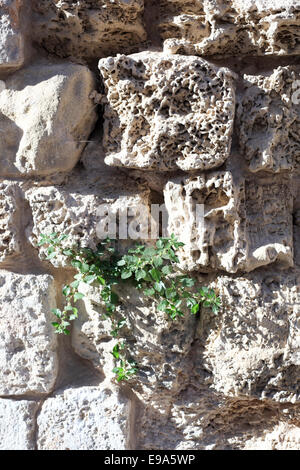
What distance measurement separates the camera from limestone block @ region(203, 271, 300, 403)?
7.16ft

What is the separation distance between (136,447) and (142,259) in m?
0.81

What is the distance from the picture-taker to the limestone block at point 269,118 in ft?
7.00

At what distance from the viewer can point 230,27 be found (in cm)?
214

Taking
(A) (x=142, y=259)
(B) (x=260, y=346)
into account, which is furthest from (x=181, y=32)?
(B) (x=260, y=346)

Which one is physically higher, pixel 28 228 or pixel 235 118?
pixel 235 118

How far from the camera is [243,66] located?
2.23 m

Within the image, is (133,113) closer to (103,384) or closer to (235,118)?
(235,118)

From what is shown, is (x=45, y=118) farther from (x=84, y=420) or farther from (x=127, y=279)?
(x=84, y=420)

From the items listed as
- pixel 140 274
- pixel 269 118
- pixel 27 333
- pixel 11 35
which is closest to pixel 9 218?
pixel 27 333

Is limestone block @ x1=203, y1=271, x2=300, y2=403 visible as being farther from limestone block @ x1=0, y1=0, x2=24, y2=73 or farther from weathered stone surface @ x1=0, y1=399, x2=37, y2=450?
limestone block @ x1=0, y1=0, x2=24, y2=73

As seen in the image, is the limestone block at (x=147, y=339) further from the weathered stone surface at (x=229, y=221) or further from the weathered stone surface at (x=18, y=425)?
the weathered stone surface at (x=18, y=425)

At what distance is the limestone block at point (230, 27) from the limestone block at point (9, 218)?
2.72 feet

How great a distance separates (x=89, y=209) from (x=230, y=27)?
0.87 metres
